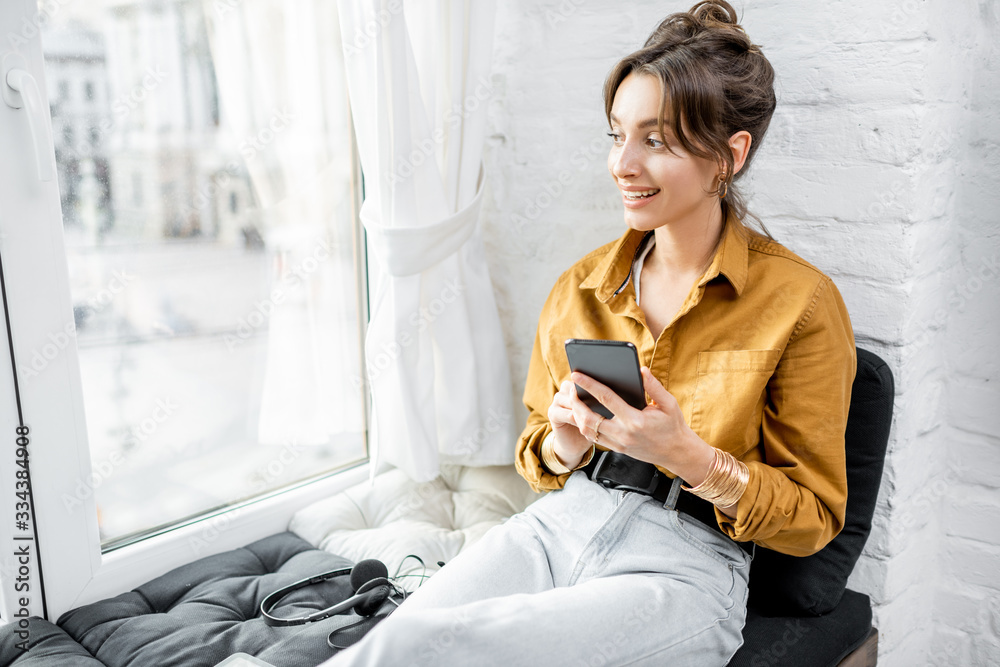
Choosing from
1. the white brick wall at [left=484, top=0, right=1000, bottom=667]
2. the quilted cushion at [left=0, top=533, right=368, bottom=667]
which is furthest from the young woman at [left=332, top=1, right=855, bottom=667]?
the quilted cushion at [left=0, top=533, right=368, bottom=667]

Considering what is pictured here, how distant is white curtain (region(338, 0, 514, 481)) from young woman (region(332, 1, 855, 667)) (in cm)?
50

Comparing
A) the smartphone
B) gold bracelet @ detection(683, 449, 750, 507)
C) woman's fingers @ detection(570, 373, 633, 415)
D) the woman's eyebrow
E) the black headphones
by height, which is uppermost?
the woman's eyebrow

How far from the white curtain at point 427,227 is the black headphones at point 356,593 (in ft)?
0.96

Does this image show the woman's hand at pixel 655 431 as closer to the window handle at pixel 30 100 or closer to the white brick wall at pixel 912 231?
the white brick wall at pixel 912 231

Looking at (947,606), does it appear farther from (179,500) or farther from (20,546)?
(20,546)

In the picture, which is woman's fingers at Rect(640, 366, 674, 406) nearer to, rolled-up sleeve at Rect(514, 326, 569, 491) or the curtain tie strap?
rolled-up sleeve at Rect(514, 326, 569, 491)

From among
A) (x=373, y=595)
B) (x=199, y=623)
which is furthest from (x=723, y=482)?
(x=199, y=623)

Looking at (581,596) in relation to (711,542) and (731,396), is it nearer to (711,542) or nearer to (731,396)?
(711,542)

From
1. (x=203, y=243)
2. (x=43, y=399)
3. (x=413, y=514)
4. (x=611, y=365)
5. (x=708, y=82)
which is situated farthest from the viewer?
(x=413, y=514)

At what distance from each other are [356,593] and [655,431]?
0.74 meters


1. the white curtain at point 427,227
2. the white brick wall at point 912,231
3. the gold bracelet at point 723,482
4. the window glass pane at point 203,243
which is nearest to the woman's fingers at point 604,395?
the gold bracelet at point 723,482

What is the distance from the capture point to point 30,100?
3.95 ft

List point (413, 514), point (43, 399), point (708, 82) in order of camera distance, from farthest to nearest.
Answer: point (413, 514), point (43, 399), point (708, 82)

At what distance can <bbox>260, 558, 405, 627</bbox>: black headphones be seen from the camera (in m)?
1.34
